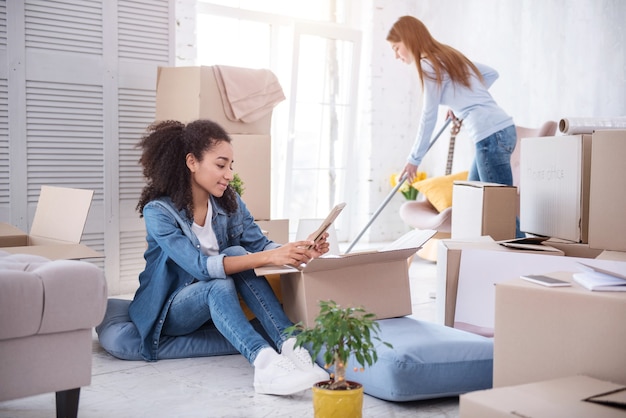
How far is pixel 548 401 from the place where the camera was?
4.37 ft

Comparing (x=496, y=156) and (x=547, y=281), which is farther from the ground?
(x=496, y=156)

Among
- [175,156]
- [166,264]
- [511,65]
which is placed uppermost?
[511,65]

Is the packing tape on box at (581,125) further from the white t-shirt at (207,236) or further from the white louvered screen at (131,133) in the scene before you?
the white louvered screen at (131,133)

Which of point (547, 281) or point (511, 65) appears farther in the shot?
point (511, 65)

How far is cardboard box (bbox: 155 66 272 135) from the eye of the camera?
136 inches

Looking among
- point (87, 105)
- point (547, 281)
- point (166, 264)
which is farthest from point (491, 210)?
point (87, 105)

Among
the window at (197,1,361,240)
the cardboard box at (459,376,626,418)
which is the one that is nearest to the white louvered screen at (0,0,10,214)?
the window at (197,1,361,240)

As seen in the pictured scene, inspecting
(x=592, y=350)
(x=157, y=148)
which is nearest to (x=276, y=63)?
(x=157, y=148)

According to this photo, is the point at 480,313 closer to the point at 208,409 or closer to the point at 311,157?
the point at 208,409

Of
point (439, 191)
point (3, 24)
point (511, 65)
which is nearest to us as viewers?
point (3, 24)

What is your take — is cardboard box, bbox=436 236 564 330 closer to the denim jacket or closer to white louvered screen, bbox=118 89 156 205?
the denim jacket

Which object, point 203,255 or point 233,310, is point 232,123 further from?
point 233,310

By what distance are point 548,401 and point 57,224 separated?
1.95 meters

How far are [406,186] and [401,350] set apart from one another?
3.74 metres
